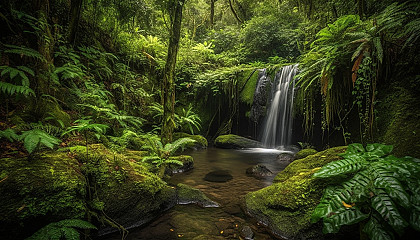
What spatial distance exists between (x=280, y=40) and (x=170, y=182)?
11418 millimetres

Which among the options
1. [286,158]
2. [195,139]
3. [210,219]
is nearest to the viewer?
[210,219]

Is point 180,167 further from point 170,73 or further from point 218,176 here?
point 170,73

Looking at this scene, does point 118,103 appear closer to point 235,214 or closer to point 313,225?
point 235,214

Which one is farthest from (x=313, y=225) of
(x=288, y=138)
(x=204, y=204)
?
(x=288, y=138)

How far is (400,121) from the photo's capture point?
3.03 m

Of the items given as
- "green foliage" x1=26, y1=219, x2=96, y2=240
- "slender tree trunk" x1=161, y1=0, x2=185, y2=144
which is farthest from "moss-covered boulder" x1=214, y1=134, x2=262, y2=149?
"green foliage" x1=26, y1=219, x2=96, y2=240

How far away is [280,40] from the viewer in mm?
12078

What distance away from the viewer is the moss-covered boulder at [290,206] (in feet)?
7.32

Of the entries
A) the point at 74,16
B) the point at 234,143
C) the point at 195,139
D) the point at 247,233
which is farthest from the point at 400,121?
the point at 74,16

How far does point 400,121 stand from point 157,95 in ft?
27.2

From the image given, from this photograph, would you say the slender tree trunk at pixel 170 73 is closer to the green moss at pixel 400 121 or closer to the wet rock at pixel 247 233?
the wet rock at pixel 247 233

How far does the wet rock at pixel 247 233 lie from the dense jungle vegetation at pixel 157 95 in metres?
0.89

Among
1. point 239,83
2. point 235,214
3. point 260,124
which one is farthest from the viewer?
point 239,83

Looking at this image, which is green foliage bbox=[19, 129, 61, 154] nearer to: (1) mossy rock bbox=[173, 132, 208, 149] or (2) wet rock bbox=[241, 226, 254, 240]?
(2) wet rock bbox=[241, 226, 254, 240]
